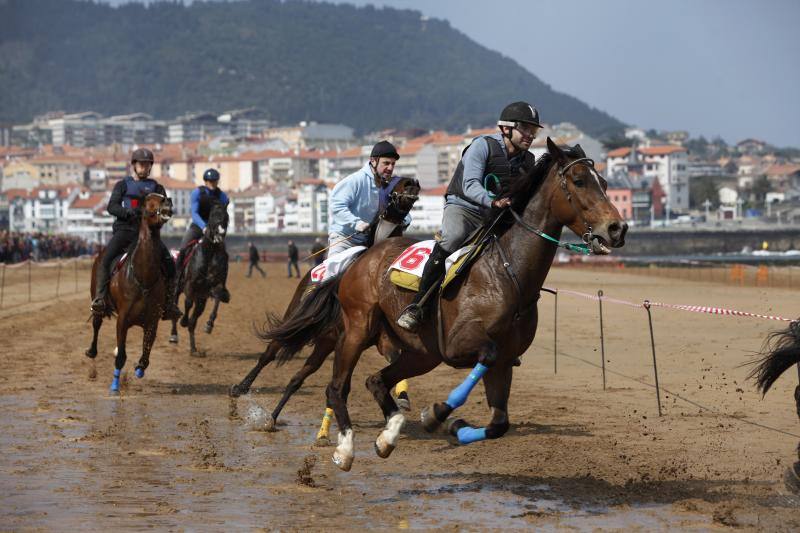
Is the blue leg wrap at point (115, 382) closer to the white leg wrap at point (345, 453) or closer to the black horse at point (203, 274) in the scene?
the black horse at point (203, 274)

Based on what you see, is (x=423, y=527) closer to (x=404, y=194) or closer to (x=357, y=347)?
(x=357, y=347)

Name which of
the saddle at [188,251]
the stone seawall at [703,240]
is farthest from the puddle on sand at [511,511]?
the stone seawall at [703,240]

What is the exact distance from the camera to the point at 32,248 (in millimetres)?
77938

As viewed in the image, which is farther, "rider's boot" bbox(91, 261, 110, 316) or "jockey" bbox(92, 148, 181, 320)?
"rider's boot" bbox(91, 261, 110, 316)

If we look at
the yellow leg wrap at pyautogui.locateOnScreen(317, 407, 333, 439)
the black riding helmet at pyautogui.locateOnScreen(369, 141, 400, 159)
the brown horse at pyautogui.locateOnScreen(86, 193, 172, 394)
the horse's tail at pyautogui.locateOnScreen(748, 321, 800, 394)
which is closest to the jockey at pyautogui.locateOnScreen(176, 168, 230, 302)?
the brown horse at pyautogui.locateOnScreen(86, 193, 172, 394)

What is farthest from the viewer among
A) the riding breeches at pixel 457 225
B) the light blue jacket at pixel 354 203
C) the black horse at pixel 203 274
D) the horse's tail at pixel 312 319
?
the black horse at pixel 203 274

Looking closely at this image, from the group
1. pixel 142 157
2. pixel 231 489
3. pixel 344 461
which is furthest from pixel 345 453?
pixel 142 157

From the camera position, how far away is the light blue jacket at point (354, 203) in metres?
12.9

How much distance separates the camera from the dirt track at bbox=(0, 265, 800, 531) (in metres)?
A: 8.98

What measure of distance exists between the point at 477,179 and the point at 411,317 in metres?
1.22

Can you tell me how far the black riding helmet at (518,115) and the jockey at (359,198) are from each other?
8.44 feet

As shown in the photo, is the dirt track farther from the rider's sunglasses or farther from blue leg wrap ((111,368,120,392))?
the rider's sunglasses

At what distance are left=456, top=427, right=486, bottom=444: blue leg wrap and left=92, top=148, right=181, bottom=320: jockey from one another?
738 cm

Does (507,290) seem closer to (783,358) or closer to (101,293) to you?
(783,358)
